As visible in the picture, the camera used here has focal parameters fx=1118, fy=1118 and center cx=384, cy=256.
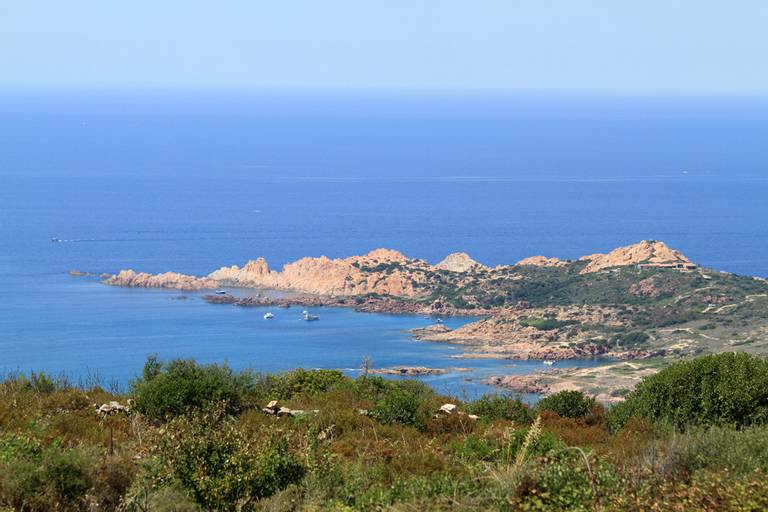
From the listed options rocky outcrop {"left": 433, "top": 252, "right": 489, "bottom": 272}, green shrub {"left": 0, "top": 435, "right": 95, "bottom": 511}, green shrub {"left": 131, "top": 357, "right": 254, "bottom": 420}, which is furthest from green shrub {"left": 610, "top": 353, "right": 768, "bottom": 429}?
rocky outcrop {"left": 433, "top": 252, "right": 489, "bottom": 272}

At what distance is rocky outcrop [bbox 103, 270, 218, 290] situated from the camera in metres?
71.9

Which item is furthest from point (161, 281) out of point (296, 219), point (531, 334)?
point (296, 219)

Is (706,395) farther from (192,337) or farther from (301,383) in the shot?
(192,337)

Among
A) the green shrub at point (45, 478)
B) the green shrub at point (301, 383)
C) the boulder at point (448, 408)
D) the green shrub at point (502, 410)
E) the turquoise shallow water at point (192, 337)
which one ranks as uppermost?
the green shrub at point (45, 478)

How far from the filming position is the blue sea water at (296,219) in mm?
58906

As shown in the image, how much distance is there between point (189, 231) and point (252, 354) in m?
41.1

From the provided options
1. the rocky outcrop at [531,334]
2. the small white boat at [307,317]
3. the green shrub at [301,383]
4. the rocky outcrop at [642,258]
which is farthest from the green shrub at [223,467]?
the small white boat at [307,317]

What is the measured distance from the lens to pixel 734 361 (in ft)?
47.3

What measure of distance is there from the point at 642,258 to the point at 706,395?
49.7 m

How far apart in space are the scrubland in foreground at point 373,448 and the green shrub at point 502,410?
28 millimetres

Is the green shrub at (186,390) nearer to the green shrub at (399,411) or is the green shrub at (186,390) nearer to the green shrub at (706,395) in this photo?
the green shrub at (399,411)

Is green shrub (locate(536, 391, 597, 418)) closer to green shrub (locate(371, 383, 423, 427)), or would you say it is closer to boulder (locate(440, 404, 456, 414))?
boulder (locate(440, 404, 456, 414))

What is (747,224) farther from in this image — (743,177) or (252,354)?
(252,354)

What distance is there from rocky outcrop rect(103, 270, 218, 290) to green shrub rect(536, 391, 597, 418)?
5756cm
